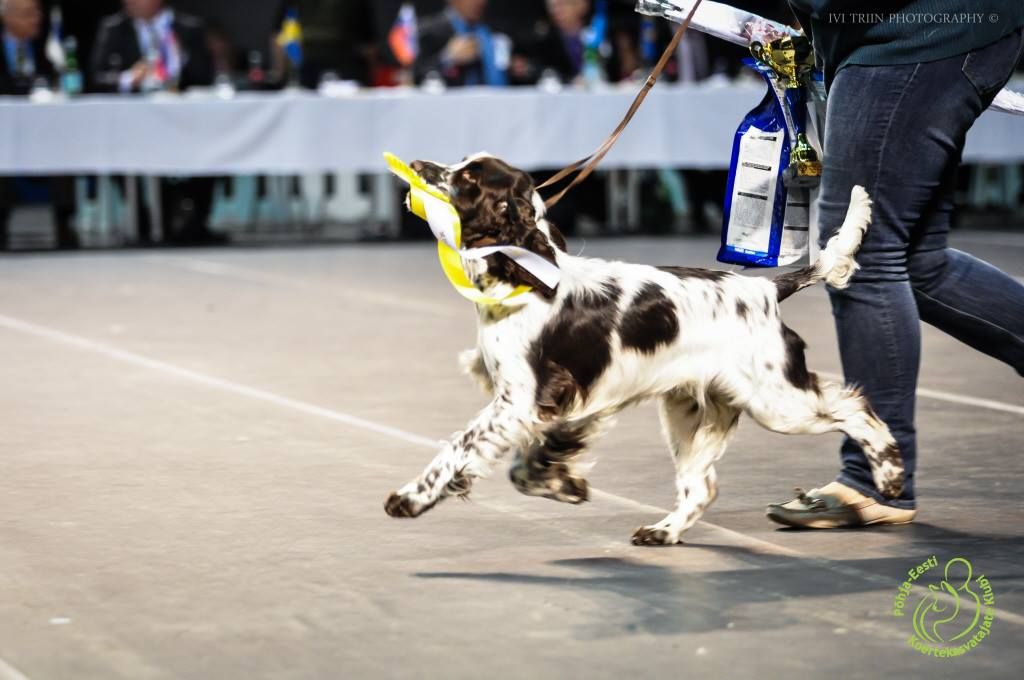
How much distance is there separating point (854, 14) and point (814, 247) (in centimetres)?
61

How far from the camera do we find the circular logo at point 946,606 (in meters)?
3.02

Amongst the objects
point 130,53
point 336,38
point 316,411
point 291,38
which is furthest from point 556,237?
point 336,38

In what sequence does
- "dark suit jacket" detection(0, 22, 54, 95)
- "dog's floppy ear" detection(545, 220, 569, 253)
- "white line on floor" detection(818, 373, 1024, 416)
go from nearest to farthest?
1. "dog's floppy ear" detection(545, 220, 569, 253)
2. "white line on floor" detection(818, 373, 1024, 416)
3. "dark suit jacket" detection(0, 22, 54, 95)

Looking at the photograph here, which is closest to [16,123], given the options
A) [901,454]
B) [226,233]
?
[226,233]

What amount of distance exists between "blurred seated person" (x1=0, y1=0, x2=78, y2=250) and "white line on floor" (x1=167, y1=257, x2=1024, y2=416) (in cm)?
125

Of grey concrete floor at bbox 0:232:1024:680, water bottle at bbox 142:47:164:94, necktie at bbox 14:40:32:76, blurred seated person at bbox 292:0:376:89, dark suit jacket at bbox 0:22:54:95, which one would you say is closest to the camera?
grey concrete floor at bbox 0:232:1024:680

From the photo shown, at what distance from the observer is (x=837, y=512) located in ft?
13.0

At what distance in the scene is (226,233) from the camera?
13.0 metres

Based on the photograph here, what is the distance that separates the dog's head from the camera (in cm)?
363

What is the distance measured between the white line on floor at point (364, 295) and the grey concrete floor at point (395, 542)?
61mm

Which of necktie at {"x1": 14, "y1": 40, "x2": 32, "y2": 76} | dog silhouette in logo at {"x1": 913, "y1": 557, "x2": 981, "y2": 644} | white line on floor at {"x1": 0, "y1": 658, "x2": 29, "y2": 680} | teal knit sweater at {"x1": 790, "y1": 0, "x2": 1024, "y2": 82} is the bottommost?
white line on floor at {"x1": 0, "y1": 658, "x2": 29, "y2": 680}

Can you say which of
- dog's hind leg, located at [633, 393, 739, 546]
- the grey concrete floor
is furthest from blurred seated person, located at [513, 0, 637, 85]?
dog's hind leg, located at [633, 393, 739, 546]

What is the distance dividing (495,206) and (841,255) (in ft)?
2.76

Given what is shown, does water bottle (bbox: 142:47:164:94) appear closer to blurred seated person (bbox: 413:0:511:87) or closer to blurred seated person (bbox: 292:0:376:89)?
blurred seated person (bbox: 292:0:376:89)
